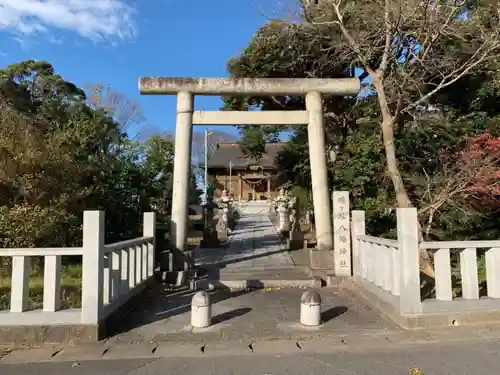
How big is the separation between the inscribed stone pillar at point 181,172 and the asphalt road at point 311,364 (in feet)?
14.6

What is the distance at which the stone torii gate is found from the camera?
8742 mm

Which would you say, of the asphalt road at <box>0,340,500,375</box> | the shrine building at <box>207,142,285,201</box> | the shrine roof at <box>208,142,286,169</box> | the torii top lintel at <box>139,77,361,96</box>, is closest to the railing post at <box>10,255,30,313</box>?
the asphalt road at <box>0,340,500,375</box>

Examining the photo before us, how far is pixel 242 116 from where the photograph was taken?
359 inches

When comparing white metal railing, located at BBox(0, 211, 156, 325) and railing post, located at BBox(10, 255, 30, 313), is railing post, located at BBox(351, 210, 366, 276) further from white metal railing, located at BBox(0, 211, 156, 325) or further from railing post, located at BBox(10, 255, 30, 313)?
railing post, located at BBox(10, 255, 30, 313)

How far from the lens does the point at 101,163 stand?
11047 mm

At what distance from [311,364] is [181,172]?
5.39m

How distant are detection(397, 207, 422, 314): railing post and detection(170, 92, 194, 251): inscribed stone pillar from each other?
4744 mm

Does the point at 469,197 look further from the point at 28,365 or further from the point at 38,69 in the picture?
the point at 38,69

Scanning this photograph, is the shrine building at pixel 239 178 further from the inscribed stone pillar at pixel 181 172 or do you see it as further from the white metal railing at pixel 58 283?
the white metal railing at pixel 58 283

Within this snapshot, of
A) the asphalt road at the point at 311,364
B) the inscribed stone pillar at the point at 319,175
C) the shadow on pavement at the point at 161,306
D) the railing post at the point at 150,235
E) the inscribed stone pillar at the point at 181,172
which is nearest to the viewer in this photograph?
the asphalt road at the point at 311,364

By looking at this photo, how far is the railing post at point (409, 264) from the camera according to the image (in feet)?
17.3

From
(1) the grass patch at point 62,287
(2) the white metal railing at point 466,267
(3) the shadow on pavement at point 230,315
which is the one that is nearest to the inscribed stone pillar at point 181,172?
(1) the grass patch at point 62,287

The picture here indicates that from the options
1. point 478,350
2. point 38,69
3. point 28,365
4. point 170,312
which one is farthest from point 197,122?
point 38,69

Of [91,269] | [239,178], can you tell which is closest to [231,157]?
[239,178]
